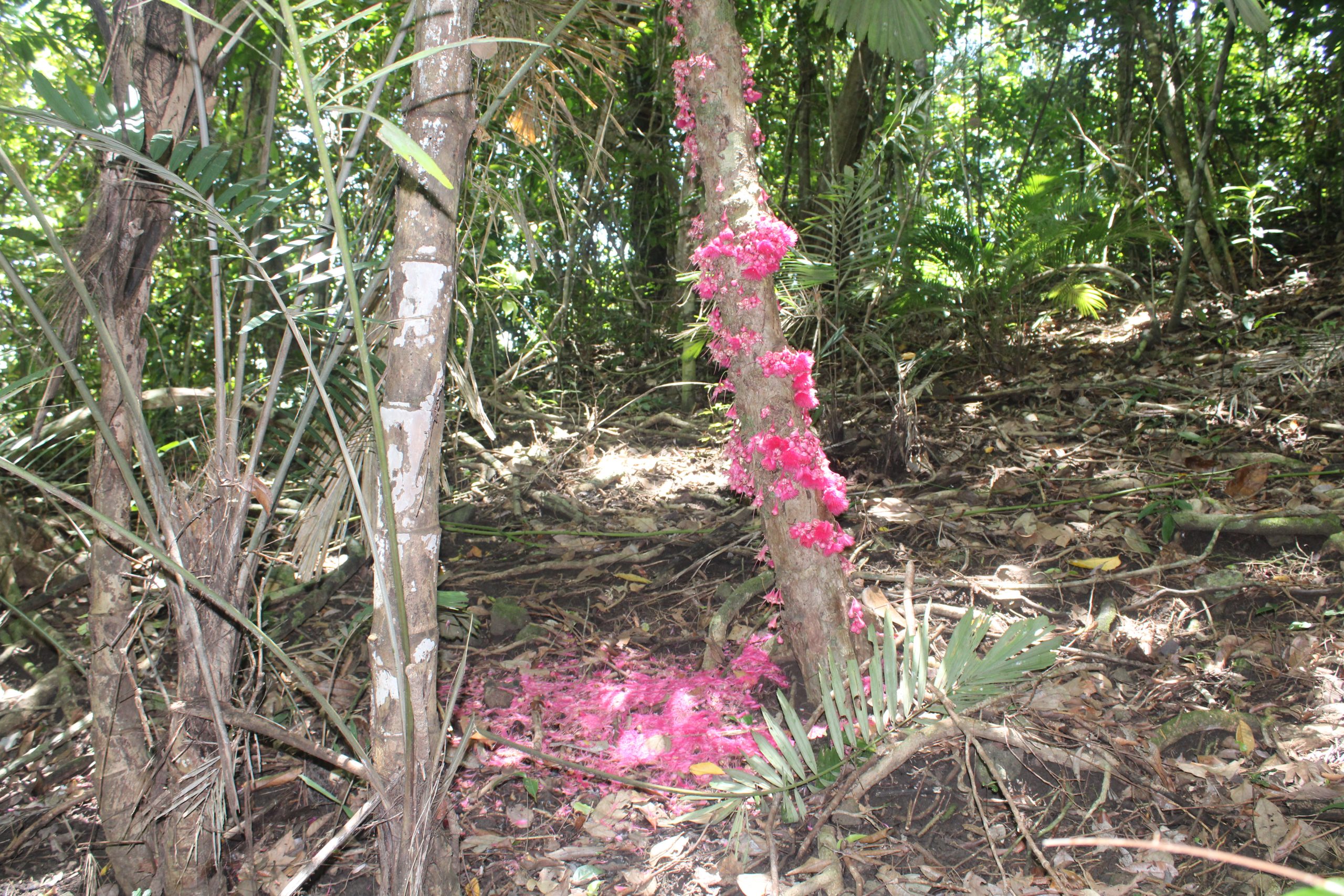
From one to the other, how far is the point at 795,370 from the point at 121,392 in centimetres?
152

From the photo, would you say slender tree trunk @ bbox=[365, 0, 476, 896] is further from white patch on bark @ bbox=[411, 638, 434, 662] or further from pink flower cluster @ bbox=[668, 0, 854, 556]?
pink flower cluster @ bbox=[668, 0, 854, 556]

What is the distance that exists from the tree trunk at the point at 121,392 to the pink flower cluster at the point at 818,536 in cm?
150

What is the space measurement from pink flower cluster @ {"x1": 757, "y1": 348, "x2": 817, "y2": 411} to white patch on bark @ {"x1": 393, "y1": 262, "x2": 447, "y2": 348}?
0.93m

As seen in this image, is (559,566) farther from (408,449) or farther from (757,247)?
(408,449)

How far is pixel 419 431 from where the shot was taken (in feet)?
4.76

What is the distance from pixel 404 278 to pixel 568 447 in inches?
121

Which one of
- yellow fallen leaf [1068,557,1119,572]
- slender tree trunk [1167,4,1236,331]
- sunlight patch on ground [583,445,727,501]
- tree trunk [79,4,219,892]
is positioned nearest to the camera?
tree trunk [79,4,219,892]

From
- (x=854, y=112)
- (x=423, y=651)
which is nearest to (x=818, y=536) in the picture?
(x=423, y=651)

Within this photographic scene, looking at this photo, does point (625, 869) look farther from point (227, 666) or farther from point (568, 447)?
point (568, 447)

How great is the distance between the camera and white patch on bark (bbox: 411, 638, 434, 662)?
4.82 ft

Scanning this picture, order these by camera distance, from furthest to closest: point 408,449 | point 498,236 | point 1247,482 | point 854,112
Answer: point 854,112 → point 498,236 → point 1247,482 → point 408,449

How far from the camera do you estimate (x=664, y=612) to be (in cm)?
294

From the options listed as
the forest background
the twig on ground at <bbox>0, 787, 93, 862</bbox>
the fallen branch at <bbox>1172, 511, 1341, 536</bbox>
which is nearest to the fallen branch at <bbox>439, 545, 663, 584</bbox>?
the forest background

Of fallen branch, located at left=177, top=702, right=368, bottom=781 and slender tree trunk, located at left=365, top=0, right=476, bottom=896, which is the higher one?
slender tree trunk, located at left=365, top=0, right=476, bottom=896
